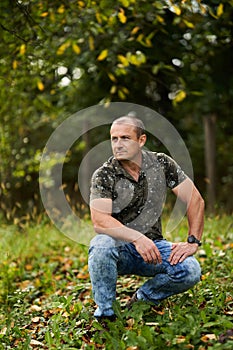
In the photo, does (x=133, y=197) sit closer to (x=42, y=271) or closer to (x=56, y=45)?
(x=42, y=271)

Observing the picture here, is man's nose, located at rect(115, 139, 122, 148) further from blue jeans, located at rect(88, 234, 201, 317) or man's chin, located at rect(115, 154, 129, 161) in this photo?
blue jeans, located at rect(88, 234, 201, 317)

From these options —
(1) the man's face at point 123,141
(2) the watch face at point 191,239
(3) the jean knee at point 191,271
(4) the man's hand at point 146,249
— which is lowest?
(3) the jean knee at point 191,271

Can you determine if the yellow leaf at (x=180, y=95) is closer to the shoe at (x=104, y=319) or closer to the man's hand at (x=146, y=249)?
the man's hand at (x=146, y=249)

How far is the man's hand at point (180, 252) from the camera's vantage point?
10.2 feet

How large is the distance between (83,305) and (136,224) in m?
0.88

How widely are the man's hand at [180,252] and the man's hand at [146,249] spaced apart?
129 mm

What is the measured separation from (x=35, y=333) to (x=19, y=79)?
2.78 metres

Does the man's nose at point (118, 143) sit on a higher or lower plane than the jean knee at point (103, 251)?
higher

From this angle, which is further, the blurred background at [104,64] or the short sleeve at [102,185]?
the blurred background at [104,64]

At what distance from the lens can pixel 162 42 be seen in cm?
682

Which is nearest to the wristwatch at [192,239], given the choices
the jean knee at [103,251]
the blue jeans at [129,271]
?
the blue jeans at [129,271]

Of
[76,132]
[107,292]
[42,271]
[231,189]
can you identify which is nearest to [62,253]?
[42,271]

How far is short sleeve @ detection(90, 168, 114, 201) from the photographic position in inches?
124

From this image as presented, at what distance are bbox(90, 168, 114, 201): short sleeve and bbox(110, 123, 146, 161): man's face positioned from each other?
0.46 feet
